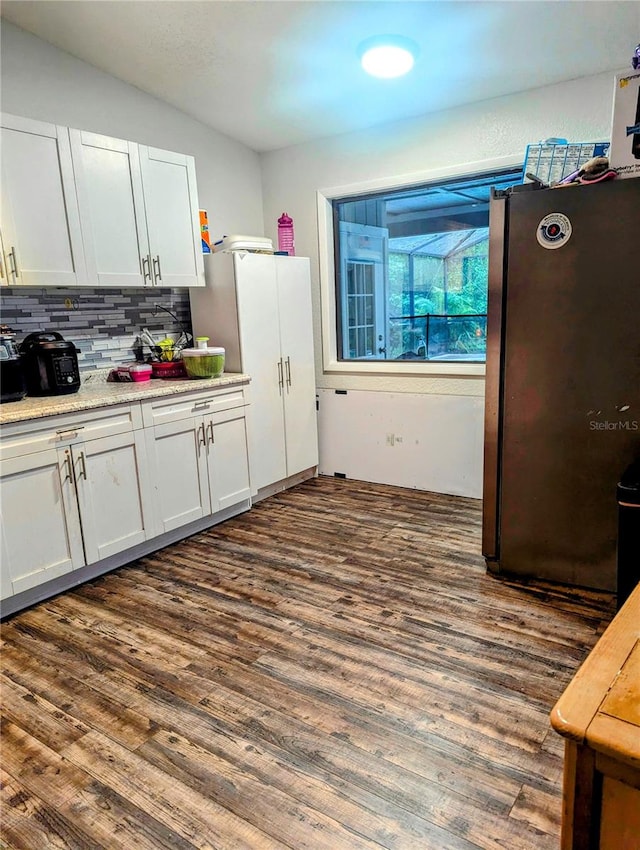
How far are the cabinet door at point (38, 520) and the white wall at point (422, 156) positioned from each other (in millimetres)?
2171

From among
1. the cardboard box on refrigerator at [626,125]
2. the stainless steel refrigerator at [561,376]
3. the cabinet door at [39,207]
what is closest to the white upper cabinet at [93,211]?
the cabinet door at [39,207]

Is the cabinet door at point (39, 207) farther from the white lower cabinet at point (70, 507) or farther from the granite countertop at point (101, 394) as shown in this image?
the white lower cabinet at point (70, 507)

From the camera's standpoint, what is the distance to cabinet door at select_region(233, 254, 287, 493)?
3.50m

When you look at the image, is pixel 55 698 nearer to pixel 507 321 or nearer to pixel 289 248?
pixel 507 321

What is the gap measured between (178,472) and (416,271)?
2191 mm

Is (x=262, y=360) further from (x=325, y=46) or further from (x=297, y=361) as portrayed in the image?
(x=325, y=46)

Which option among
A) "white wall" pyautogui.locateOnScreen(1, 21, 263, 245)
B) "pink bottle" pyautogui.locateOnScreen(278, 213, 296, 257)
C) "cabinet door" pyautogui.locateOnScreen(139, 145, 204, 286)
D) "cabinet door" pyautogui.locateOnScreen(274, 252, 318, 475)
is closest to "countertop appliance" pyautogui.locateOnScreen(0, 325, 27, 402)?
"cabinet door" pyautogui.locateOnScreen(139, 145, 204, 286)

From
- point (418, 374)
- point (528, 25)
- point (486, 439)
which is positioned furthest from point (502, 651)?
point (528, 25)

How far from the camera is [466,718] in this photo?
1730 millimetres

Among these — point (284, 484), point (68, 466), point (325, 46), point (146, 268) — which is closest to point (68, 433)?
point (68, 466)

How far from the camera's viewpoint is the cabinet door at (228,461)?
329 centimetres

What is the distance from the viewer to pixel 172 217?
10.6 ft

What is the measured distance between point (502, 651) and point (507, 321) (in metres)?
1.38

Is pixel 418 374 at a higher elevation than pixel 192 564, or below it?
higher
